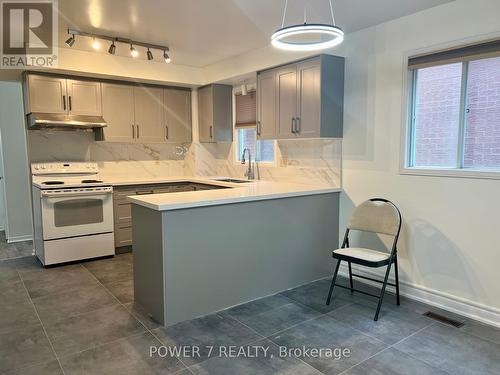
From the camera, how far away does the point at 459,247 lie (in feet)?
9.77

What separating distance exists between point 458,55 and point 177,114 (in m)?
3.70

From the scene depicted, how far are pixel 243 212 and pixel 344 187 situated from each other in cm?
125

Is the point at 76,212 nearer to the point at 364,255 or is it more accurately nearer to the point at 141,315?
the point at 141,315

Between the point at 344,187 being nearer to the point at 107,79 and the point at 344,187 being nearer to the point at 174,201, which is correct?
the point at 174,201

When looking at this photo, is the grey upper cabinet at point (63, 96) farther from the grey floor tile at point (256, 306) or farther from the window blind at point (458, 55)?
the window blind at point (458, 55)

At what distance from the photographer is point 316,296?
3328 mm

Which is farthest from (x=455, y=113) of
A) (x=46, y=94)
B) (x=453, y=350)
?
(x=46, y=94)

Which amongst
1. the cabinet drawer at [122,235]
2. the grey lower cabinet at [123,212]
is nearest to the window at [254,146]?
the grey lower cabinet at [123,212]

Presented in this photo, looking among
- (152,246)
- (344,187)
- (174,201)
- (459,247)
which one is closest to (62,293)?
(152,246)

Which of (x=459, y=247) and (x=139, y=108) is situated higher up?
(x=139, y=108)

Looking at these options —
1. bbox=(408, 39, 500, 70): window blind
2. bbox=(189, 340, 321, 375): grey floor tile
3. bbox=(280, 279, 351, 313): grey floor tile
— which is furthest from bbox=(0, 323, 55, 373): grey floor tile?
bbox=(408, 39, 500, 70): window blind

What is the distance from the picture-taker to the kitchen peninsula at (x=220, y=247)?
2.78 m

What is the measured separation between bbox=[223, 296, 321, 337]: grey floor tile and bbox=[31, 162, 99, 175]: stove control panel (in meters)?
2.92

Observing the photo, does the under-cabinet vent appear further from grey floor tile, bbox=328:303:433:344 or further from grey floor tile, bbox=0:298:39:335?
grey floor tile, bbox=0:298:39:335
